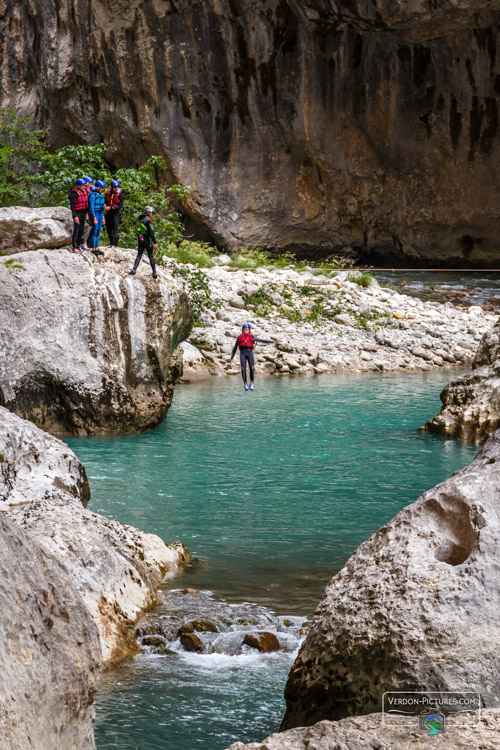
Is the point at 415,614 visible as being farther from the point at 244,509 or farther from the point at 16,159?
the point at 16,159

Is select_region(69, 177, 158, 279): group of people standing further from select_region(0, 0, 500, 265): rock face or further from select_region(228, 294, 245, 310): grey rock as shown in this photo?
select_region(0, 0, 500, 265): rock face

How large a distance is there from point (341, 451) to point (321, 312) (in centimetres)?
1300

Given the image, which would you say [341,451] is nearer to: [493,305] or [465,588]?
[465,588]

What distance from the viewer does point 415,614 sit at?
10.7ft

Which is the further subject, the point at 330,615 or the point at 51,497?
the point at 51,497

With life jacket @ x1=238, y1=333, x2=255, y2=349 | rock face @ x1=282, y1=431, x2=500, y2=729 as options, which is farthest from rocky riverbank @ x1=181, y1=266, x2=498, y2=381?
rock face @ x1=282, y1=431, x2=500, y2=729

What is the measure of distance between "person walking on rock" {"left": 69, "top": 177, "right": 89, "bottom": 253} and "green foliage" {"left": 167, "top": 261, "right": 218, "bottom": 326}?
7.90m

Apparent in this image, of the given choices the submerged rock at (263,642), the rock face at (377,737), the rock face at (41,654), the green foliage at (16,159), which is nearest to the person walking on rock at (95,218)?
the green foliage at (16,159)

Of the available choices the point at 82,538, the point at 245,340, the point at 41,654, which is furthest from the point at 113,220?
the point at 41,654

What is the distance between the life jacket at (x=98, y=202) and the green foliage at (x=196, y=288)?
24.5 feet

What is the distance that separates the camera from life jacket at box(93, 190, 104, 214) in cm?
1466

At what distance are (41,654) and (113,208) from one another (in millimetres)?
14120

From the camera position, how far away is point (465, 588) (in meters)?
3.27

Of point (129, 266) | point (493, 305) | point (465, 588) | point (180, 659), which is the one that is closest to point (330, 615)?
point (465, 588)
